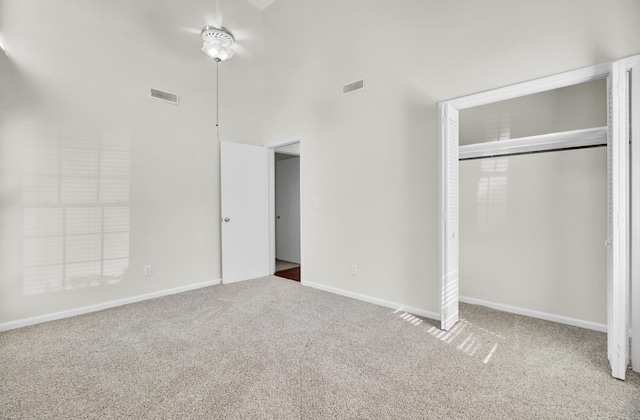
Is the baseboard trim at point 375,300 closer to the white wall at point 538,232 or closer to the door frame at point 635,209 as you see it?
the white wall at point 538,232

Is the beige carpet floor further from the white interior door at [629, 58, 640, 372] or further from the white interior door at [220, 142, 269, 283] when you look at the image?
the white interior door at [220, 142, 269, 283]

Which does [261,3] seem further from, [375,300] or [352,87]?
[375,300]

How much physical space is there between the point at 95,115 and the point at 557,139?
15.9ft

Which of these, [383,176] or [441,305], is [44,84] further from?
[441,305]

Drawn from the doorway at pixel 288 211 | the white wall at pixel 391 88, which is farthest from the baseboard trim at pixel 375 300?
the doorway at pixel 288 211

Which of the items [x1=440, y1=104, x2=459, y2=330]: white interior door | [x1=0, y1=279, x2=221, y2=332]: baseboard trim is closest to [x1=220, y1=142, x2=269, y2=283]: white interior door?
[x1=0, y1=279, x2=221, y2=332]: baseboard trim

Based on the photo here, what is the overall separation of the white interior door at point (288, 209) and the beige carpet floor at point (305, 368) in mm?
3023

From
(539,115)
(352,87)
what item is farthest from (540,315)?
(352,87)

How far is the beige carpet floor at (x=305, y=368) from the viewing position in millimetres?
1684

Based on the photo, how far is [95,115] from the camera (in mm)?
3289

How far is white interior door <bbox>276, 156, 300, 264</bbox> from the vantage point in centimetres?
611

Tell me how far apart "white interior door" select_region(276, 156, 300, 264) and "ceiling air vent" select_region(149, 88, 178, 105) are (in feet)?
8.79

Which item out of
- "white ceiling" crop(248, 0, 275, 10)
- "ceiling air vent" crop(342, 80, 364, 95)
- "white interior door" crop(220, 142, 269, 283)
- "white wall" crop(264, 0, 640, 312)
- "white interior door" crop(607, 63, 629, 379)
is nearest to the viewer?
"white interior door" crop(607, 63, 629, 379)

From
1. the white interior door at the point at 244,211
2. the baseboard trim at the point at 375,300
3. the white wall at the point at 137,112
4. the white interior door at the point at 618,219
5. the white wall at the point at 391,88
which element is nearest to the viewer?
the white interior door at the point at 618,219
